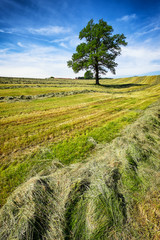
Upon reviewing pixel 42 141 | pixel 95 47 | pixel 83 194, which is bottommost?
pixel 42 141

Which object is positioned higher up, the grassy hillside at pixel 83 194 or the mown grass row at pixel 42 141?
the grassy hillside at pixel 83 194

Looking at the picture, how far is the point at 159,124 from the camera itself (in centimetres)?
423

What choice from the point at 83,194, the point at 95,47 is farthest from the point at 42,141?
the point at 95,47

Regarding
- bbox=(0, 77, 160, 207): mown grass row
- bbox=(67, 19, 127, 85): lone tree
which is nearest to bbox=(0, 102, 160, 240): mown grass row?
bbox=(0, 77, 160, 207): mown grass row

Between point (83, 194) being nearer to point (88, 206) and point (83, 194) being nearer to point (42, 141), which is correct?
point (88, 206)

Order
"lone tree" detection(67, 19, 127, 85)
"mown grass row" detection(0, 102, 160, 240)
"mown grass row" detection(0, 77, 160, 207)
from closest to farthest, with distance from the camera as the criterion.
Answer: "mown grass row" detection(0, 102, 160, 240), "mown grass row" detection(0, 77, 160, 207), "lone tree" detection(67, 19, 127, 85)

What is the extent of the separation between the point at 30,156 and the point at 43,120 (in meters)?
2.66

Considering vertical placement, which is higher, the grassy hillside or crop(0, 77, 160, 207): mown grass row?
the grassy hillside

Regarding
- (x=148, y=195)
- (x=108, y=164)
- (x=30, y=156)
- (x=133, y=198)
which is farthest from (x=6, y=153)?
(x=148, y=195)

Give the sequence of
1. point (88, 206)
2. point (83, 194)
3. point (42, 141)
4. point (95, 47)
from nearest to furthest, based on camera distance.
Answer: point (88, 206) → point (83, 194) → point (42, 141) → point (95, 47)

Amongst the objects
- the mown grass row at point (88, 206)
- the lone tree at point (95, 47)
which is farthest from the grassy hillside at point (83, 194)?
the lone tree at point (95, 47)

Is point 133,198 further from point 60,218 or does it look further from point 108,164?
point 60,218

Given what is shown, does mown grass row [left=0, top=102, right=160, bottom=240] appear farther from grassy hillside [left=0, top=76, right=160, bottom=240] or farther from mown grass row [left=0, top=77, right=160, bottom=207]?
mown grass row [left=0, top=77, right=160, bottom=207]

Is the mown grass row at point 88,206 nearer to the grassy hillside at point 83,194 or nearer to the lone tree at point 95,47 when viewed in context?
the grassy hillside at point 83,194
